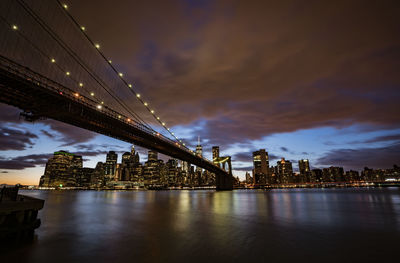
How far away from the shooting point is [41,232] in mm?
12039

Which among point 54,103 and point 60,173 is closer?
point 54,103

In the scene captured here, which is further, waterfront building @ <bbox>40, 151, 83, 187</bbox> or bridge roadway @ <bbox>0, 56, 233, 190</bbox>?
waterfront building @ <bbox>40, 151, 83, 187</bbox>

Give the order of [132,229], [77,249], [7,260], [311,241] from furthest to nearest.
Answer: [132,229]
[311,241]
[77,249]
[7,260]

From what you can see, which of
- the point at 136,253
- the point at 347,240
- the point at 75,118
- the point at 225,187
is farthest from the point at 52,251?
the point at 225,187

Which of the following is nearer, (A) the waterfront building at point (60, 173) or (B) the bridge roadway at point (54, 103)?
(B) the bridge roadway at point (54, 103)

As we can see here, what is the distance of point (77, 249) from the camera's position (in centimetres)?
908

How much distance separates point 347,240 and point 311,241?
5.94 ft

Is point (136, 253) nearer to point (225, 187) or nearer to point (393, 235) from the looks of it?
point (393, 235)

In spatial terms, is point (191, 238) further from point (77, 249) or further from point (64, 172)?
point (64, 172)

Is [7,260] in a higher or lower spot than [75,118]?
lower

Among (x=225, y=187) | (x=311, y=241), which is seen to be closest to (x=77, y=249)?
(x=311, y=241)

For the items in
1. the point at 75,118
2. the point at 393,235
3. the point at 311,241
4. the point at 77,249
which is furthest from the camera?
the point at 75,118

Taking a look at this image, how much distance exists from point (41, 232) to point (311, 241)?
14598mm

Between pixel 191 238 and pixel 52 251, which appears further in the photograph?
pixel 191 238
